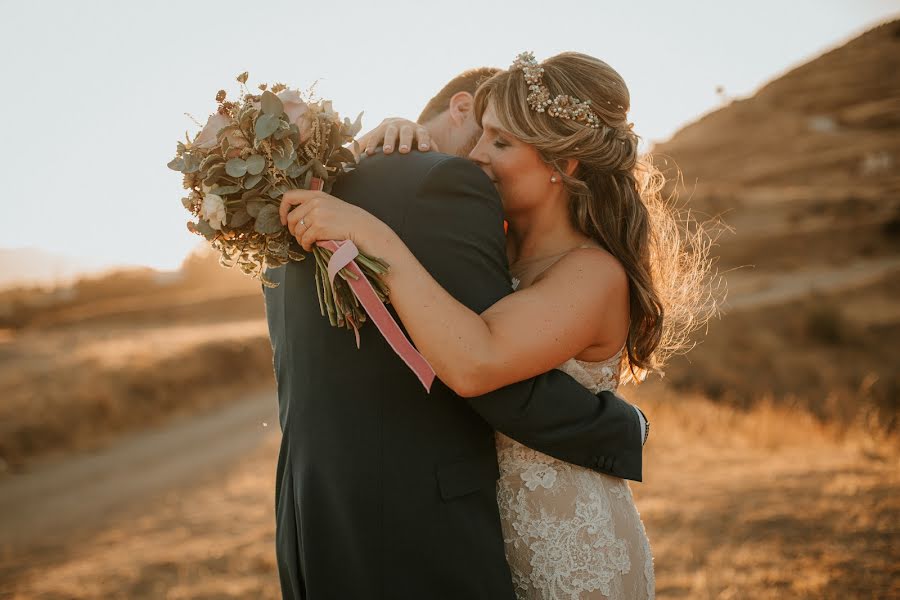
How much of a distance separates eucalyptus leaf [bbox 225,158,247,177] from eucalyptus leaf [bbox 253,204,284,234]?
0.38 feet

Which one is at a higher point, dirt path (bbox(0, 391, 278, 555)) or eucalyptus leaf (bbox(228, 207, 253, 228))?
eucalyptus leaf (bbox(228, 207, 253, 228))

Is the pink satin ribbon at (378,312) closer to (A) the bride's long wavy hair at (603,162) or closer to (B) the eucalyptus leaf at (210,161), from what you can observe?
(B) the eucalyptus leaf at (210,161)

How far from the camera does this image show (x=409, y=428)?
7.13ft

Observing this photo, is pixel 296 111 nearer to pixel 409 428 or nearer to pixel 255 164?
pixel 255 164

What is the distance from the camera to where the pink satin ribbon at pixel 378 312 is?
204 cm

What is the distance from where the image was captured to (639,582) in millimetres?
2666

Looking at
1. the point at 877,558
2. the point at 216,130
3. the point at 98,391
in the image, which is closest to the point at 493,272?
the point at 216,130

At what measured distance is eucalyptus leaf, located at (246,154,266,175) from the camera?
2.09 metres

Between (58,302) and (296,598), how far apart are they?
921 inches

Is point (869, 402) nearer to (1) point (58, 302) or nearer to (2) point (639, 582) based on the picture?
(2) point (639, 582)

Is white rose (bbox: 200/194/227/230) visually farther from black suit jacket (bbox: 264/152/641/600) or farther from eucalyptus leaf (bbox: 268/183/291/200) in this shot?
black suit jacket (bbox: 264/152/641/600)

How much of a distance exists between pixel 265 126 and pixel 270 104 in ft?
0.24

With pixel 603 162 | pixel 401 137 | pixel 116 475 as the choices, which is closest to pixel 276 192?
pixel 401 137

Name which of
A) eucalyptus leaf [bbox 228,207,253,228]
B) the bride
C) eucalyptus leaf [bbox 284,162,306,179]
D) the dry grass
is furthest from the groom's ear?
the dry grass
